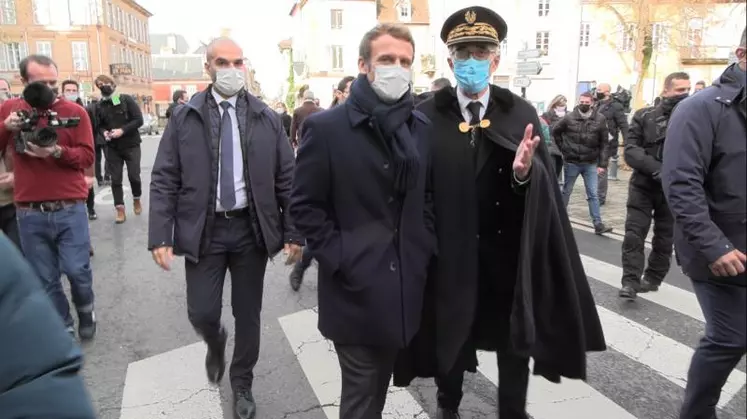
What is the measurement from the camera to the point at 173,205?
326cm

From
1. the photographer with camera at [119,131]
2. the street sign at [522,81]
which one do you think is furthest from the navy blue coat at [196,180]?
the street sign at [522,81]

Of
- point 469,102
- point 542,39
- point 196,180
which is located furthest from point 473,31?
point 542,39

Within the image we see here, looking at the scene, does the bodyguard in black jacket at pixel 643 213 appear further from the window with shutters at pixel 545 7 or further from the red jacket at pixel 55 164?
the red jacket at pixel 55 164

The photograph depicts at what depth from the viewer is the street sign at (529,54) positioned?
12.5 m

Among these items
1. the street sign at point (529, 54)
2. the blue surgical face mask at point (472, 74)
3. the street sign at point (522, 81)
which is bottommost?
the blue surgical face mask at point (472, 74)

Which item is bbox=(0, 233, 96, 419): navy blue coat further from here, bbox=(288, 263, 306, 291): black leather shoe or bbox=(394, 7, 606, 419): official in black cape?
bbox=(288, 263, 306, 291): black leather shoe

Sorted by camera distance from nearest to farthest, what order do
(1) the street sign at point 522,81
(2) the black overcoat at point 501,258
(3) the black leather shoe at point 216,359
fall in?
(2) the black overcoat at point 501,258 → (3) the black leather shoe at point 216,359 → (1) the street sign at point 522,81

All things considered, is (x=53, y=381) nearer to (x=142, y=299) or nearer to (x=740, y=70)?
(x=740, y=70)

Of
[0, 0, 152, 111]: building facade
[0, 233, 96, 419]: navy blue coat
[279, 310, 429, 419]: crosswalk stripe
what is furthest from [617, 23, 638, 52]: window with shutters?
[0, 0, 152, 111]: building facade

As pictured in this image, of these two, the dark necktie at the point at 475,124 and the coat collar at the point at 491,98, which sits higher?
the coat collar at the point at 491,98

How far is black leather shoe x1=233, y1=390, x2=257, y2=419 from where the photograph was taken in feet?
10.8

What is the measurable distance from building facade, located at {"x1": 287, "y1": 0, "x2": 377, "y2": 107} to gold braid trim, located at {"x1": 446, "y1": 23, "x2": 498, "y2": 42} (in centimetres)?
5075

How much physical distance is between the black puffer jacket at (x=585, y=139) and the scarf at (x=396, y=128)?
6742mm

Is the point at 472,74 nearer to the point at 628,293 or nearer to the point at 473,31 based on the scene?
the point at 473,31
